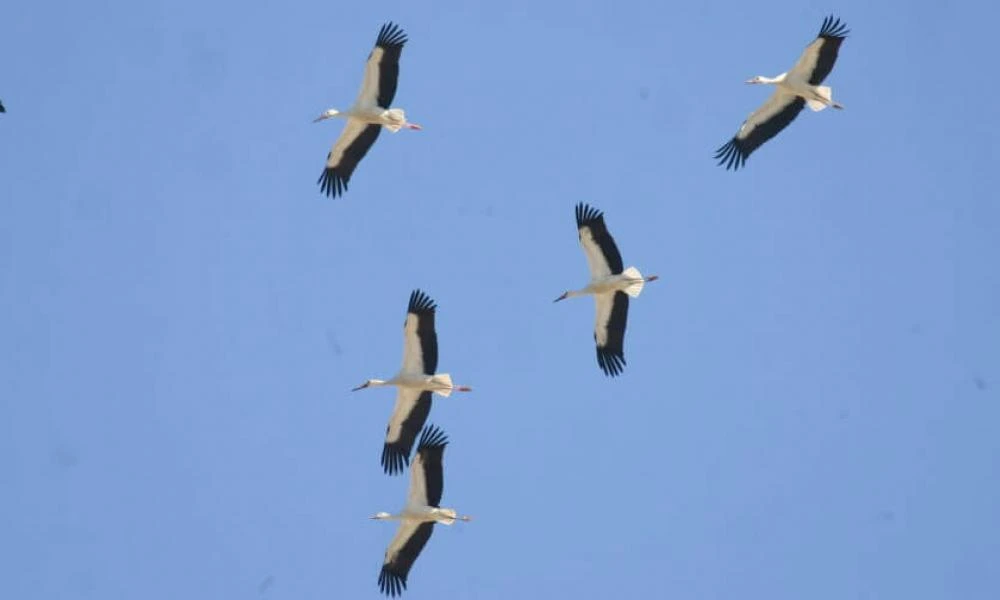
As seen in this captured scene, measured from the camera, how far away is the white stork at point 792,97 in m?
21.1

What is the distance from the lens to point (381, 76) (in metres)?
21.8

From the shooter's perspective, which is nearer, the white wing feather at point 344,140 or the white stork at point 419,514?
the white stork at point 419,514

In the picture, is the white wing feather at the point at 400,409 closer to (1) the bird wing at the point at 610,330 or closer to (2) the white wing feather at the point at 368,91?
(1) the bird wing at the point at 610,330

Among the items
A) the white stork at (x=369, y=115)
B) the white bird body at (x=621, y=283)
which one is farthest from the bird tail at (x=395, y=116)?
the white bird body at (x=621, y=283)

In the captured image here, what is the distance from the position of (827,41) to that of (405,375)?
6188mm

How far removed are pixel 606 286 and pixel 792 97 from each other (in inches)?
127

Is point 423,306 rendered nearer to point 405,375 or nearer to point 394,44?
point 405,375

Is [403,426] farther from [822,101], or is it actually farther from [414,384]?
[822,101]

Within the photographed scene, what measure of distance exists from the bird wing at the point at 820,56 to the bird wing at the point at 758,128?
0.54m

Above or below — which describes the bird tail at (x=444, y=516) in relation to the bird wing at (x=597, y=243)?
below

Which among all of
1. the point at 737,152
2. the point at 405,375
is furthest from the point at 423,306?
the point at 737,152

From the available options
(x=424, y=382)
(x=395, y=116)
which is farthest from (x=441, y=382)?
(x=395, y=116)

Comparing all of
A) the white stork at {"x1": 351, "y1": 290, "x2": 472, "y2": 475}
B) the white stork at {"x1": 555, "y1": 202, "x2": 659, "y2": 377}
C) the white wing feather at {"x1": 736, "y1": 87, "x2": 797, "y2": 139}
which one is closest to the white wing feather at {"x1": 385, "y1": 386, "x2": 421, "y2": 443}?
the white stork at {"x1": 351, "y1": 290, "x2": 472, "y2": 475}

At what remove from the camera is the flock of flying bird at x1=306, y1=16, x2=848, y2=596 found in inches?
800
